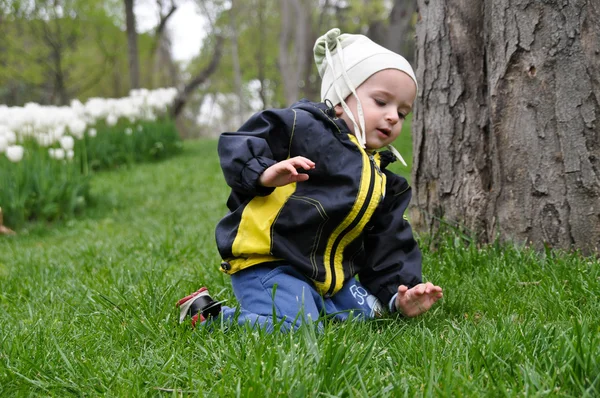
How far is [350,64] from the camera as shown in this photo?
2.33m

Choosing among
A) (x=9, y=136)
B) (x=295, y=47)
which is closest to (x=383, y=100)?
(x=9, y=136)

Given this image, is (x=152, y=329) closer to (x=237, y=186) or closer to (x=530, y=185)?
(x=237, y=186)

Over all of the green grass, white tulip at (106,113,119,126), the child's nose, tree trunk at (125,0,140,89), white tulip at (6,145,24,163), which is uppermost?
tree trunk at (125,0,140,89)

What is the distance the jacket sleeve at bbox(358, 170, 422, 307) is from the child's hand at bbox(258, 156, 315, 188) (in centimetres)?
54

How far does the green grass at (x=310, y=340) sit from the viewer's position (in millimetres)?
1519

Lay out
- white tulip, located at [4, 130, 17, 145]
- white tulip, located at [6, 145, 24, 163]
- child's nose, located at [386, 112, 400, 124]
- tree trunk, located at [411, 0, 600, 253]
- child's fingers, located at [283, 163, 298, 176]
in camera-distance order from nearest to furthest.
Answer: child's fingers, located at [283, 163, 298, 176], child's nose, located at [386, 112, 400, 124], tree trunk, located at [411, 0, 600, 253], white tulip, located at [6, 145, 24, 163], white tulip, located at [4, 130, 17, 145]

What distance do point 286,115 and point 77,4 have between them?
17.4m

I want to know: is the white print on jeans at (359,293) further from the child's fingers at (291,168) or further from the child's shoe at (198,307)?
the child's fingers at (291,168)

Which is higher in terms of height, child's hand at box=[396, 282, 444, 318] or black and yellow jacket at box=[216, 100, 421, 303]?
black and yellow jacket at box=[216, 100, 421, 303]

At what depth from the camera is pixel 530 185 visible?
267 cm

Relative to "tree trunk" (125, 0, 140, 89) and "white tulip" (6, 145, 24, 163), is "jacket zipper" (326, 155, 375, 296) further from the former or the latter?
"tree trunk" (125, 0, 140, 89)

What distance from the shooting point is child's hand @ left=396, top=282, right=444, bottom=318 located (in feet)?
6.82

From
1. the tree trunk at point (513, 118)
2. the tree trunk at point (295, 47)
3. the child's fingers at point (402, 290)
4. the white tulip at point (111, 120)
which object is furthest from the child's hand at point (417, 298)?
the tree trunk at point (295, 47)

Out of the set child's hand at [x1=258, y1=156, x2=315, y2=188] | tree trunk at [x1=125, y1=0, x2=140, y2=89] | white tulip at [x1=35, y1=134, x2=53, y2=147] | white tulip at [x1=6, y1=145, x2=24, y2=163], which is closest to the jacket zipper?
child's hand at [x1=258, y1=156, x2=315, y2=188]
